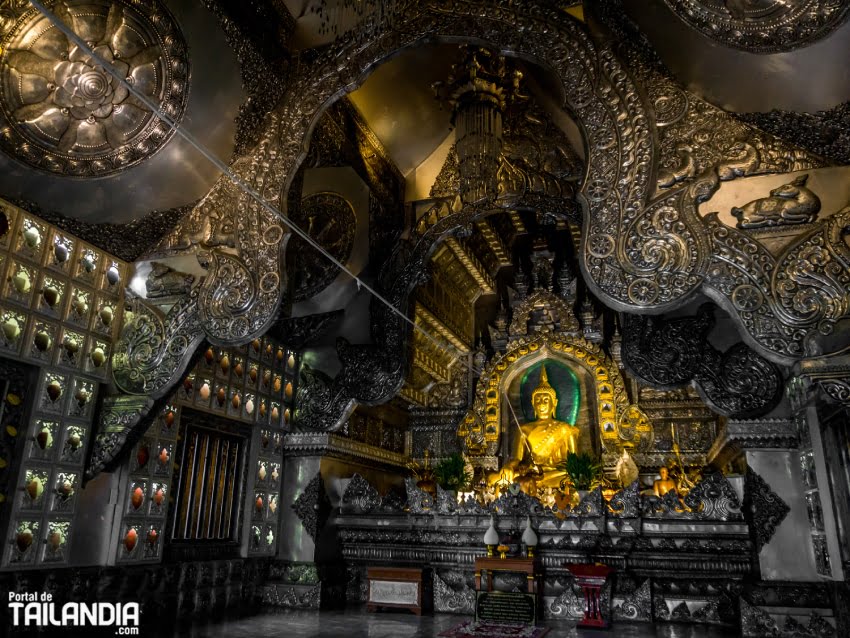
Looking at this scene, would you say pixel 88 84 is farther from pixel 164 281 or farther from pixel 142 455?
pixel 142 455

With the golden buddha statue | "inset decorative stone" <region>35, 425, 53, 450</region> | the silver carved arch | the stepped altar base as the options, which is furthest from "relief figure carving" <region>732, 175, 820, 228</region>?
the golden buddha statue

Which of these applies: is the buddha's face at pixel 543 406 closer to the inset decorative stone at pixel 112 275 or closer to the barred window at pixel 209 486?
the barred window at pixel 209 486

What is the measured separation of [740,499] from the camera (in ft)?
21.7

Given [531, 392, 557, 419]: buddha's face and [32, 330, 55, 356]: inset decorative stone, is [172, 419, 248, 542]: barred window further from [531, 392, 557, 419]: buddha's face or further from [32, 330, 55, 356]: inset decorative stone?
[531, 392, 557, 419]: buddha's face

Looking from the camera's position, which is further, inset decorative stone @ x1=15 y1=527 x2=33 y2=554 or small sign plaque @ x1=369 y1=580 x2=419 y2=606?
small sign plaque @ x1=369 y1=580 x2=419 y2=606

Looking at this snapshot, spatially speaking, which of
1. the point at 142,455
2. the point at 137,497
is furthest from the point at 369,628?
the point at 142,455

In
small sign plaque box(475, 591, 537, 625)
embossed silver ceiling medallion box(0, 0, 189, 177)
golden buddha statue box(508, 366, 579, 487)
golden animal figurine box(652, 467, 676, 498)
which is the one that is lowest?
small sign plaque box(475, 591, 537, 625)

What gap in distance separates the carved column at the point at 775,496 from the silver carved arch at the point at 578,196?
7.91 feet

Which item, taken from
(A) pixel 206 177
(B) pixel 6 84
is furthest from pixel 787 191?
(B) pixel 6 84

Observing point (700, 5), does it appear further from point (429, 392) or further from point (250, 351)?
point (429, 392)

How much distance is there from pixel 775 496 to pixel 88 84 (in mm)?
7328

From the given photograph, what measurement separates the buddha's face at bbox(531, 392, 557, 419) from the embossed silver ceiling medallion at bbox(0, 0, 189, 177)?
25.0ft

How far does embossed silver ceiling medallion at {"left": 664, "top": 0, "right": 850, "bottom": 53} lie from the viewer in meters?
4.46

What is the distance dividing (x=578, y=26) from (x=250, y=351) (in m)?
5.35
